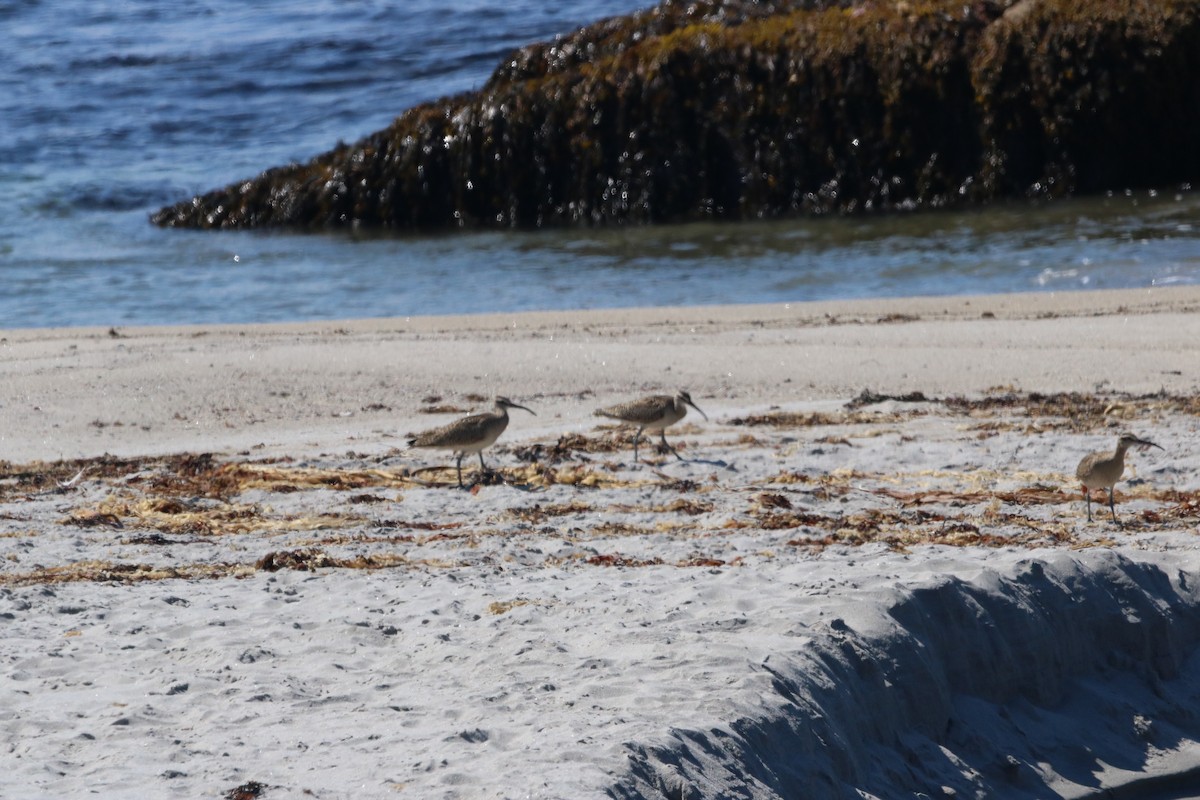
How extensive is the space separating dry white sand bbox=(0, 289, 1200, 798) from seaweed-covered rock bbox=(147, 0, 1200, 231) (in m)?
12.5

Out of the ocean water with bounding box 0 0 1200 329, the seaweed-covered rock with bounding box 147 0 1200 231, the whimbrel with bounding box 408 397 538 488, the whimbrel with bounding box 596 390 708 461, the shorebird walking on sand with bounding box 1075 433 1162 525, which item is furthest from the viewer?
the seaweed-covered rock with bounding box 147 0 1200 231

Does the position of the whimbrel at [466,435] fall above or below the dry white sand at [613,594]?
above

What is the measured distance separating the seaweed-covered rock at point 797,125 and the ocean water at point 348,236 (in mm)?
1211

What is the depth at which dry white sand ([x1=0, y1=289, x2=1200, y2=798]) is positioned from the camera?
4590 millimetres

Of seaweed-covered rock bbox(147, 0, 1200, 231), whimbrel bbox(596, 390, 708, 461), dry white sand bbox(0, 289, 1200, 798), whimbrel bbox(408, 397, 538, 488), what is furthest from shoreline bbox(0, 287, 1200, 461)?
seaweed-covered rock bbox(147, 0, 1200, 231)

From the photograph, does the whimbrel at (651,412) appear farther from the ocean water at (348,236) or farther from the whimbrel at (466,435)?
the ocean water at (348,236)

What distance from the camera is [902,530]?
7246 mm

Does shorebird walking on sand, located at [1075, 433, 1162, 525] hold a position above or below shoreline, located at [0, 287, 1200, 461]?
above

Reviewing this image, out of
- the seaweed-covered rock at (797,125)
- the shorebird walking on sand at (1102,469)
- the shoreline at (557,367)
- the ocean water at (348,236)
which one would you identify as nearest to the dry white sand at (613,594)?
the shoreline at (557,367)

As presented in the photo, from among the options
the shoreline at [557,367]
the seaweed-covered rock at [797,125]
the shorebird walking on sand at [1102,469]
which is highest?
the seaweed-covered rock at [797,125]

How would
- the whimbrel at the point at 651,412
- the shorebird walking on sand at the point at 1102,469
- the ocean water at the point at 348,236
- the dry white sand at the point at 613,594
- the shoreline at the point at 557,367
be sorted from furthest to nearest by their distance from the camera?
the ocean water at the point at 348,236
the shoreline at the point at 557,367
the whimbrel at the point at 651,412
the shorebird walking on sand at the point at 1102,469
the dry white sand at the point at 613,594

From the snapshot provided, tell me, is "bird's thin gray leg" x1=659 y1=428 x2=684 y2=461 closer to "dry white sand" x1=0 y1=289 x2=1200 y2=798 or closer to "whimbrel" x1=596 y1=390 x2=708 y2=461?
"whimbrel" x1=596 y1=390 x2=708 y2=461

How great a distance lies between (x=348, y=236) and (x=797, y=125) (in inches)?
304

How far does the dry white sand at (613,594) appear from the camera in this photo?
4590 mm
